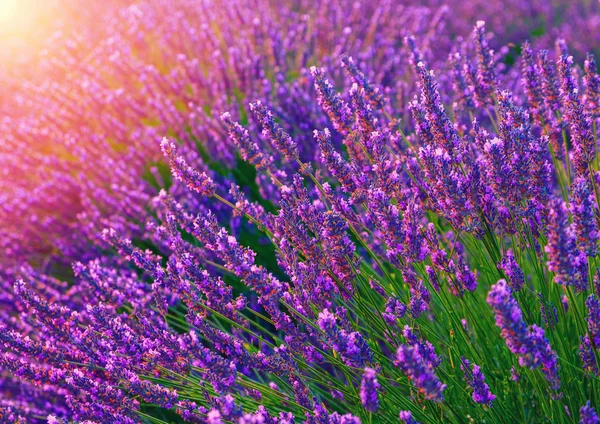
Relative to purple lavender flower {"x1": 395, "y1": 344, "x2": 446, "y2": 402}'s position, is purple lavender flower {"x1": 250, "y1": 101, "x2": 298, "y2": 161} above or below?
above

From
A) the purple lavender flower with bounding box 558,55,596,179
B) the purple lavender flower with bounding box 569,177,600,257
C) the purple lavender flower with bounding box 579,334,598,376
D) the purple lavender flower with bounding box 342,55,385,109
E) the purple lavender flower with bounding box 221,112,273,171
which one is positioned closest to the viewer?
the purple lavender flower with bounding box 569,177,600,257

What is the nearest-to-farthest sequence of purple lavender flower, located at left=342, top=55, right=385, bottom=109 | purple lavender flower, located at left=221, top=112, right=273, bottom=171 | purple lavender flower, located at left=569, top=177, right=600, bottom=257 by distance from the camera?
purple lavender flower, located at left=569, top=177, right=600, bottom=257 < purple lavender flower, located at left=221, top=112, right=273, bottom=171 < purple lavender flower, located at left=342, top=55, right=385, bottom=109

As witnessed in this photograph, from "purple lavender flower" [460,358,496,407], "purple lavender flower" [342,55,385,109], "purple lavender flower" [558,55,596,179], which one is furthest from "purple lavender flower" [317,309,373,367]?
"purple lavender flower" [342,55,385,109]

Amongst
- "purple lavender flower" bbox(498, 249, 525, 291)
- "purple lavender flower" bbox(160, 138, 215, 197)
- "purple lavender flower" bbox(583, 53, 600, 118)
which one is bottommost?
"purple lavender flower" bbox(498, 249, 525, 291)

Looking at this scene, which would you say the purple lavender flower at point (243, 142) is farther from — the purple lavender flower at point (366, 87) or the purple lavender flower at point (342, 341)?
the purple lavender flower at point (342, 341)

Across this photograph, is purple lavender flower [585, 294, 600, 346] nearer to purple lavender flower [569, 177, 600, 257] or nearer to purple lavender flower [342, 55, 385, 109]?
purple lavender flower [569, 177, 600, 257]

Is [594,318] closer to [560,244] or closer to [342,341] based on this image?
[560,244]

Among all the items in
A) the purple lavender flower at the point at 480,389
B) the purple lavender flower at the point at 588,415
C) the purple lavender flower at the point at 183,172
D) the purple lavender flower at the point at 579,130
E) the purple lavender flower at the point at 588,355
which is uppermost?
the purple lavender flower at the point at 579,130

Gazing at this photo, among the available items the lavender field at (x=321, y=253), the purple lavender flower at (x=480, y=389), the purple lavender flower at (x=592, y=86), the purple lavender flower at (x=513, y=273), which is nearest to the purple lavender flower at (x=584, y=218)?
the lavender field at (x=321, y=253)

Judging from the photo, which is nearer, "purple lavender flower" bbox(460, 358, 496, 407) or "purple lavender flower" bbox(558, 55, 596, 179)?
"purple lavender flower" bbox(460, 358, 496, 407)
